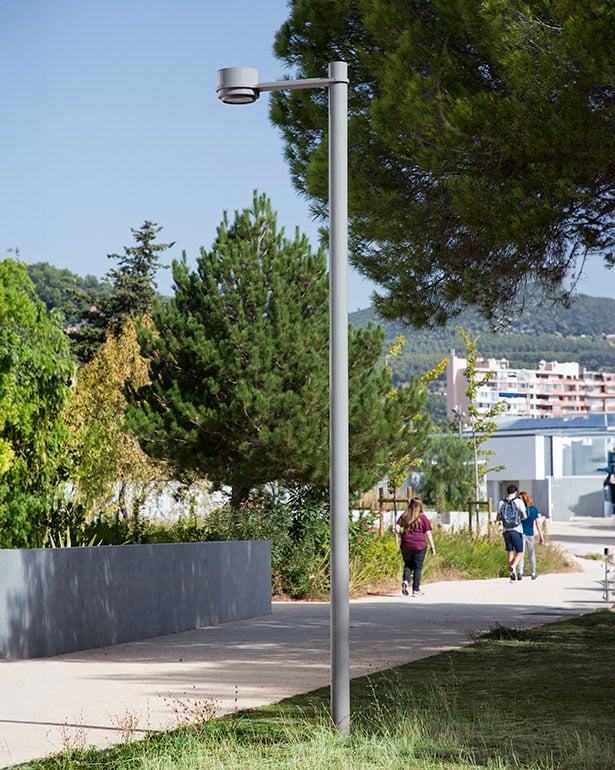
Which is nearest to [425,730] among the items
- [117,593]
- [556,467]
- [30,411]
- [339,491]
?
[339,491]

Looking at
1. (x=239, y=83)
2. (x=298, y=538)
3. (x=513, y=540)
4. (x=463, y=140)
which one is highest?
(x=463, y=140)

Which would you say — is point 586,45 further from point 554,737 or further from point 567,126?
point 554,737

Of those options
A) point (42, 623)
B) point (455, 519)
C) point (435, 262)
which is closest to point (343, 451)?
point (435, 262)

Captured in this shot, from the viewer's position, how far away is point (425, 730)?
7.43 metres

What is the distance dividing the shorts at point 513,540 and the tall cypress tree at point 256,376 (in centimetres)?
275

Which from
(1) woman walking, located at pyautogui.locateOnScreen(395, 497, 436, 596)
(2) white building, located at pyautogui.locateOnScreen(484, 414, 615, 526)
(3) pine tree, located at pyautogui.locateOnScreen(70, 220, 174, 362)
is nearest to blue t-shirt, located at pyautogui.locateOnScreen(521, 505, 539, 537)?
(1) woman walking, located at pyautogui.locateOnScreen(395, 497, 436, 596)

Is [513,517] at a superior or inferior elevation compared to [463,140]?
inferior

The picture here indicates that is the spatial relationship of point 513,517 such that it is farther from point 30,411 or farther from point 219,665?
point 219,665

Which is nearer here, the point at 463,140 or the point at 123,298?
the point at 463,140

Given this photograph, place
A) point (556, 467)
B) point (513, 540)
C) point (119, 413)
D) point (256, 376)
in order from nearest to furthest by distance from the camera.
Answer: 1. point (256, 376)
2. point (513, 540)
3. point (119, 413)
4. point (556, 467)

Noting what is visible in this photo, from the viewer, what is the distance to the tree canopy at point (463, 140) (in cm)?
1014

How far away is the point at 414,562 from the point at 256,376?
13.4 ft


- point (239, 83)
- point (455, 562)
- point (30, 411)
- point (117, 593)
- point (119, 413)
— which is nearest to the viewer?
point (239, 83)

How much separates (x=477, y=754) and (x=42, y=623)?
261 inches
